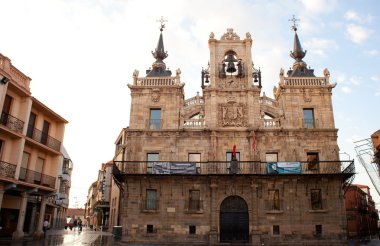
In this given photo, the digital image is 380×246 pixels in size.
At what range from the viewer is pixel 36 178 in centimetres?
2461

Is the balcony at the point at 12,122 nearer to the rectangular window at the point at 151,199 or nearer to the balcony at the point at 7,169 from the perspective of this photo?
the balcony at the point at 7,169

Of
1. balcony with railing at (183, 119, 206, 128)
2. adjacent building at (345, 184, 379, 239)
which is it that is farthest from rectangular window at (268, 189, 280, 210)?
adjacent building at (345, 184, 379, 239)

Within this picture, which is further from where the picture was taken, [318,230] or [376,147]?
[376,147]

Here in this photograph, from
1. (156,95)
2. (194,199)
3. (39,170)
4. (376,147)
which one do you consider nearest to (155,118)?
(156,95)

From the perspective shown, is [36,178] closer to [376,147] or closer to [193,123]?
[193,123]

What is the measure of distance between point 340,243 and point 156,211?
1342 cm

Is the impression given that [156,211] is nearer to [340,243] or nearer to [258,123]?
[258,123]

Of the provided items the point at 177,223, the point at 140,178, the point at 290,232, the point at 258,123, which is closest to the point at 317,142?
the point at 258,123

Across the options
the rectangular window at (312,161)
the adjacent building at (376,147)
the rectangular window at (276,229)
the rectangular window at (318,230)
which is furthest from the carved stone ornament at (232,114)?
the adjacent building at (376,147)

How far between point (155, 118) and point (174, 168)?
497 centimetres

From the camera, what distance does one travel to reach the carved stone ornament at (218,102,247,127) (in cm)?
2678

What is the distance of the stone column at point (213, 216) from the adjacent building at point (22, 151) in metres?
12.5

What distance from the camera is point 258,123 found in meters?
26.7

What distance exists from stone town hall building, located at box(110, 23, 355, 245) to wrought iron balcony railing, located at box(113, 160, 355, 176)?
0.08 metres
